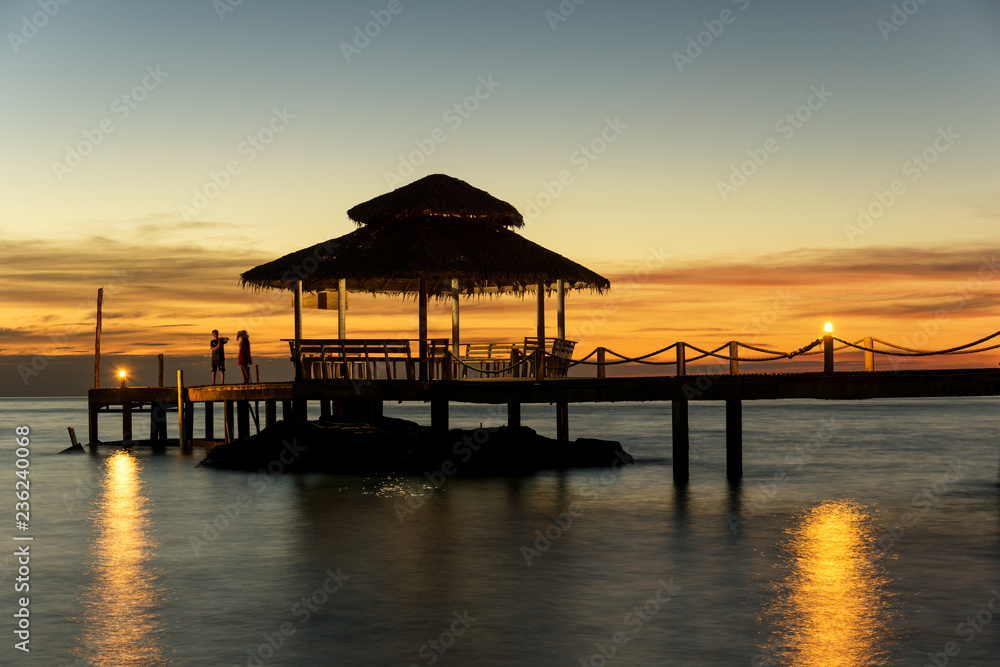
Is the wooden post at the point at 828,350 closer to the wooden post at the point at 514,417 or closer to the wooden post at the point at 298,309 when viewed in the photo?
the wooden post at the point at 514,417

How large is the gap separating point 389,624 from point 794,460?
2792cm

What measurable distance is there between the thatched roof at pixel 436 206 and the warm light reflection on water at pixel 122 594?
28.2ft

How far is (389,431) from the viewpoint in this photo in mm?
25641

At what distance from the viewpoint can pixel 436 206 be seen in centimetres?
2477

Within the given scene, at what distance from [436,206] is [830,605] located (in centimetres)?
1540

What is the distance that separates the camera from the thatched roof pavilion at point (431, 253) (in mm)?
23641

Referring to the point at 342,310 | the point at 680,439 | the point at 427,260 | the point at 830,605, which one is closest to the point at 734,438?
the point at 680,439

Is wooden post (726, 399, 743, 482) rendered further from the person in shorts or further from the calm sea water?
the person in shorts

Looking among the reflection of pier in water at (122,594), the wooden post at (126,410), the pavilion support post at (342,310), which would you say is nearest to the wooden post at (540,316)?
the pavilion support post at (342,310)

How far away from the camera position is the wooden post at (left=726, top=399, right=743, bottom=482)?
22188 mm

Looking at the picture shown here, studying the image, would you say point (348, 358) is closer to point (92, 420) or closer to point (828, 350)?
point (828, 350)

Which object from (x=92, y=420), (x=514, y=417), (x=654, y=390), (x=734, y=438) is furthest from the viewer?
(x=92, y=420)

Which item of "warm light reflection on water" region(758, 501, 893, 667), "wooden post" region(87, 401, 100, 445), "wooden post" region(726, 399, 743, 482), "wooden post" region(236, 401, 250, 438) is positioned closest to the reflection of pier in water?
"warm light reflection on water" region(758, 501, 893, 667)

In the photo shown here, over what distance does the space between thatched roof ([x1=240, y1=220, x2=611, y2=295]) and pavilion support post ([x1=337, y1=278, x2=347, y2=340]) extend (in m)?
0.41
